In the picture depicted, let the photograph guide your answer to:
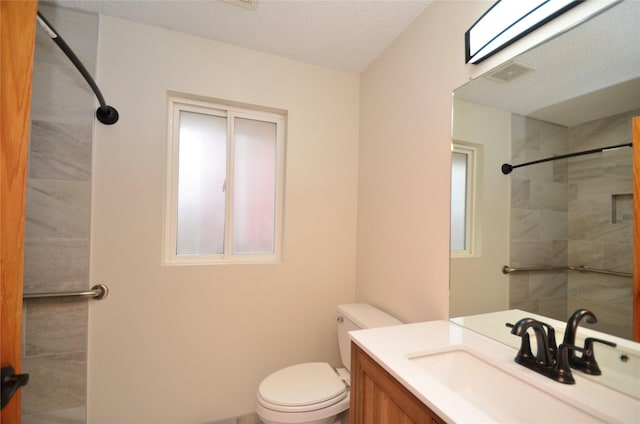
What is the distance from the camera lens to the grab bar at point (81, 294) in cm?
125

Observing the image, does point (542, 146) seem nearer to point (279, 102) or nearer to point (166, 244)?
point (279, 102)

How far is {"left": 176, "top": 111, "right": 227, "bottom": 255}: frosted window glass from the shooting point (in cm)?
164

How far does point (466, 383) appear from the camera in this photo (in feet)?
2.86

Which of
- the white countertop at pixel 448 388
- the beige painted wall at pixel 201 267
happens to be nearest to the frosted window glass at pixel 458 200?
the white countertop at pixel 448 388

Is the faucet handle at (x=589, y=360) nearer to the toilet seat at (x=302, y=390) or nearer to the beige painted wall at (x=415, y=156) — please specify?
the beige painted wall at (x=415, y=156)

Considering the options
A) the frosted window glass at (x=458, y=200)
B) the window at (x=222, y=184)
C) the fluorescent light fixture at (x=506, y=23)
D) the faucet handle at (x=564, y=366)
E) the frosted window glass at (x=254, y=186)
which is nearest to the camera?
the faucet handle at (x=564, y=366)

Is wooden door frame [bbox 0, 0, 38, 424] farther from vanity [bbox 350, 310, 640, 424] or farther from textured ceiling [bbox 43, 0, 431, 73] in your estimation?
vanity [bbox 350, 310, 640, 424]

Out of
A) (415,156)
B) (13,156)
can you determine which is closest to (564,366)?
(415,156)

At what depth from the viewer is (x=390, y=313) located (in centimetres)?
151

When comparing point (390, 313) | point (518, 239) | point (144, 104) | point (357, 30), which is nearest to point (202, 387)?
point (390, 313)

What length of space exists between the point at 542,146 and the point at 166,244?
1909 mm

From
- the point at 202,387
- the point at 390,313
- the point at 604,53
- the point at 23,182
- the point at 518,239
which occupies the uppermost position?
the point at 604,53

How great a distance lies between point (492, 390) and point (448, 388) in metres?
0.24

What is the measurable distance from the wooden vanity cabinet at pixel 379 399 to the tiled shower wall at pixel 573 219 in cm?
56
